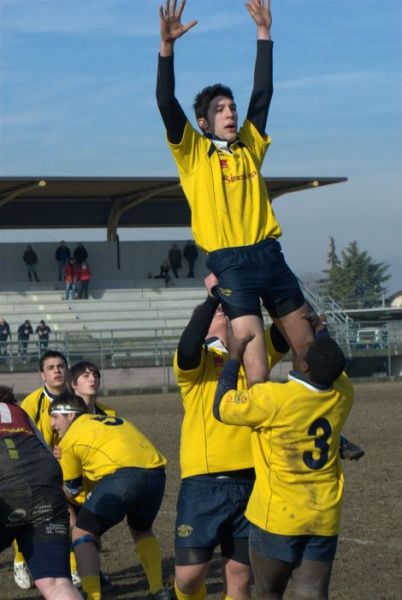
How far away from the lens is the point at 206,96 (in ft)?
22.0

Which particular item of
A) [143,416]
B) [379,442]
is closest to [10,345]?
[143,416]

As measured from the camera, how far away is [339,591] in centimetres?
778

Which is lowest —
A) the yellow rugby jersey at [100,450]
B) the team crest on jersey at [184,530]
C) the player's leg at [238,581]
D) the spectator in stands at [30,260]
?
the player's leg at [238,581]

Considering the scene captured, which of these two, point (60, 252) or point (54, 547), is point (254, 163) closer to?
point (54, 547)

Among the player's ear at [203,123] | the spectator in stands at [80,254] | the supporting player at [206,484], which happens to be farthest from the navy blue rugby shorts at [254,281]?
the spectator in stands at [80,254]

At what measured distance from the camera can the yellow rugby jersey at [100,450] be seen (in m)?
7.40

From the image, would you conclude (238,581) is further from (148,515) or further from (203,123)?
(203,123)

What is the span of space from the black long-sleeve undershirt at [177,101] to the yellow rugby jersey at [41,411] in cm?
288

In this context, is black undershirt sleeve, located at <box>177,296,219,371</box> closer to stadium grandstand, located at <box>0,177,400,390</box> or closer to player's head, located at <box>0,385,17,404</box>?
player's head, located at <box>0,385,17,404</box>

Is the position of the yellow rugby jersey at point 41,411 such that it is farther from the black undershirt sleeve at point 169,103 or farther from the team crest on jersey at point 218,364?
the black undershirt sleeve at point 169,103

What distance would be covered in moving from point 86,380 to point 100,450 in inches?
34.8

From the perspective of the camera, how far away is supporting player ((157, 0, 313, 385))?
633 cm

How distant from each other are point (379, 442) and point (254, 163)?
1095 centimetres

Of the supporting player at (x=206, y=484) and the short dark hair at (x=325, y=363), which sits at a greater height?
the short dark hair at (x=325, y=363)
